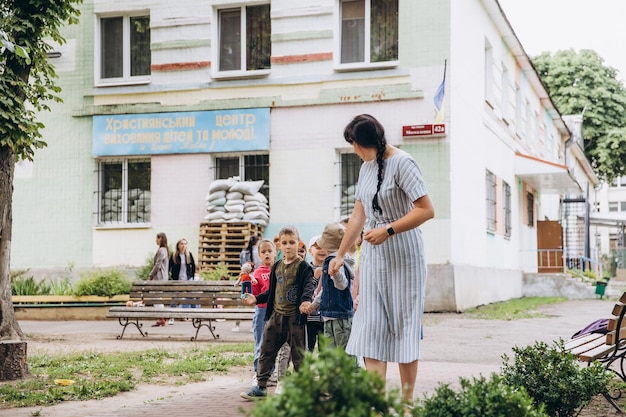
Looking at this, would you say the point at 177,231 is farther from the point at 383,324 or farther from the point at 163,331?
the point at 383,324

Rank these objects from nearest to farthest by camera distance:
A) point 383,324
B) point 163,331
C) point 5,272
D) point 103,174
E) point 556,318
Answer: point 383,324, point 5,272, point 163,331, point 556,318, point 103,174

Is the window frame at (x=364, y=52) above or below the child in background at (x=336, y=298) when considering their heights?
above

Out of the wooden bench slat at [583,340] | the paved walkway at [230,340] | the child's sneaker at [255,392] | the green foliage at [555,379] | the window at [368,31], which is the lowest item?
the paved walkway at [230,340]

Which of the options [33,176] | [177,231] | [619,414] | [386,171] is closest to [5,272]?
[386,171]

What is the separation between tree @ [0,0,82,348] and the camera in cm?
977

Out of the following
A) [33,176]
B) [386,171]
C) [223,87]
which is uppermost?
[223,87]

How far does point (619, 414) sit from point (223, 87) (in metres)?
14.3

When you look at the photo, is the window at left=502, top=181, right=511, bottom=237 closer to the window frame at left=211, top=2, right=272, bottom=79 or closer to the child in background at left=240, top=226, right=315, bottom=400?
the window frame at left=211, top=2, right=272, bottom=79

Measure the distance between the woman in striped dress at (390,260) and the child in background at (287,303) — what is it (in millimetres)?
1535

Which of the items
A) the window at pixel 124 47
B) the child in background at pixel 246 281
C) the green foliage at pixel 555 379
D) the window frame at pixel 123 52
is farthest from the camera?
the window at pixel 124 47

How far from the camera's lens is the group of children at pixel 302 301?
7.04 meters

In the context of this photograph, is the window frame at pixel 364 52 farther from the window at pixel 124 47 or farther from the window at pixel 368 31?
the window at pixel 124 47

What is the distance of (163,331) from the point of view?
15.8 m

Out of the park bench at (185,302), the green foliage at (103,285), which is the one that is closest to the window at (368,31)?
the park bench at (185,302)
